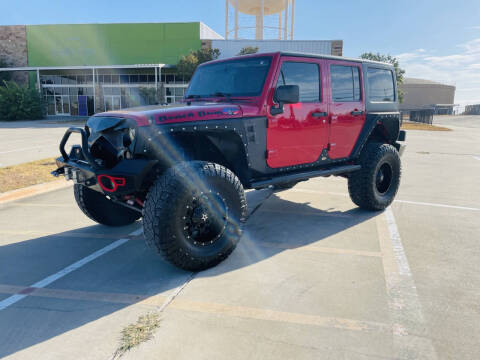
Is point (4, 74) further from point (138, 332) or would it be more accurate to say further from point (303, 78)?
point (138, 332)

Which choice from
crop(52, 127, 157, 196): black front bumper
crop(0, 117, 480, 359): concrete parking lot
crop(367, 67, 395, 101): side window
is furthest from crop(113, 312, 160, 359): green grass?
crop(367, 67, 395, 101): side window

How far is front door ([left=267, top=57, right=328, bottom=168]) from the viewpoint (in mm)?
4020

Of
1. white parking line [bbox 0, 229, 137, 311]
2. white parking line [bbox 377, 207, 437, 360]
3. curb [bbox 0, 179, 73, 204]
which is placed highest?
curb [bbox 0, 179, 73, 204]

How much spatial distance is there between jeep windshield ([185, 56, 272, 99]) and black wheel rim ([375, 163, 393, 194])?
2480 millimetres

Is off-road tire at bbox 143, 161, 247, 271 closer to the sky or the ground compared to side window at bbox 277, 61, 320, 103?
closer to the ground

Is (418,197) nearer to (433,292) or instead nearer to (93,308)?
(433,292)

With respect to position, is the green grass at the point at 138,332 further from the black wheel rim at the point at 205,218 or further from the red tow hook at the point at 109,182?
the red tow hook at the point at 109,182

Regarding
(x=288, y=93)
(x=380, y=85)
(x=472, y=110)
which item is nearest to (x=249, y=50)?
(x=380, y=85)

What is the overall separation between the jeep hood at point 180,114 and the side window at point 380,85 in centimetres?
241

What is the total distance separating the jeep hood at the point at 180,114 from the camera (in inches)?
125

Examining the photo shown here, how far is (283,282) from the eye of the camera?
314cm

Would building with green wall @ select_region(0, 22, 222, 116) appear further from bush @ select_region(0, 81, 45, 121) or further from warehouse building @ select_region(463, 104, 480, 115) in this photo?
warehouse building @ select_region(463, 104, 480, 115)

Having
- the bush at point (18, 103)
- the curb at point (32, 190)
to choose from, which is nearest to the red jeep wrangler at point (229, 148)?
the curb at point (32, 190)

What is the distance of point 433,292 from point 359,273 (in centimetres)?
60
